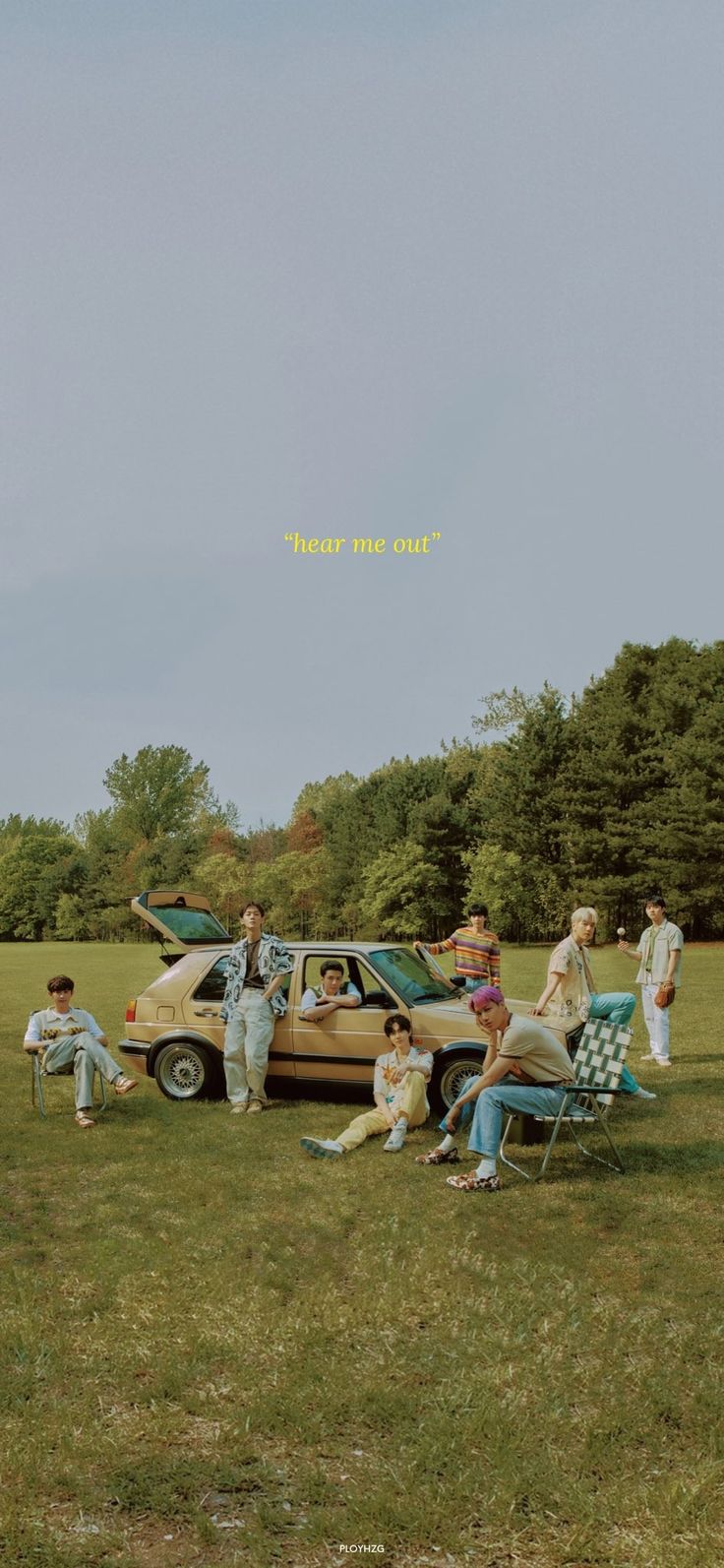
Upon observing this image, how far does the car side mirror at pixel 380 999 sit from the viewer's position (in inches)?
382

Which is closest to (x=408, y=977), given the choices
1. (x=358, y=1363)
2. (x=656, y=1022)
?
(x=656, y=1022)

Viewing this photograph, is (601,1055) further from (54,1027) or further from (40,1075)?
(40,1075)

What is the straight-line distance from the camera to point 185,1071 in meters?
10.8

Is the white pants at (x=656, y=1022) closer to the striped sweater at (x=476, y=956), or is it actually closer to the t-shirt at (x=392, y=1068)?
the striped sweater at (x=476, y=956)

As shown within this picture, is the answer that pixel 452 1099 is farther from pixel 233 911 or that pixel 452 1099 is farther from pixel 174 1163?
pixel 233 911

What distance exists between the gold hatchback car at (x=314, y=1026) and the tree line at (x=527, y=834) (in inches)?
1471

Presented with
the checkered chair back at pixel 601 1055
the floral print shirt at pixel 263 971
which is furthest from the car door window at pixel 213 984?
the checkered chair back at pixel 601 1055

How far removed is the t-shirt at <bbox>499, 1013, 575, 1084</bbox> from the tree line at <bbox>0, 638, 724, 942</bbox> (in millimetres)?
39044

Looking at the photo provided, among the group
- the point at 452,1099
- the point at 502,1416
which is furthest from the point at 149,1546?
the point at 452,1099

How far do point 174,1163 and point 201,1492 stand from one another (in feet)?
14.9

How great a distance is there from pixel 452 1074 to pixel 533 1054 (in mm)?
1642

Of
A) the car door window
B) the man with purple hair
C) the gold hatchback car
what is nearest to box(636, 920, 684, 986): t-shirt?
the gold hatchback car

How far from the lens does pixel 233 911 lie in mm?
74562

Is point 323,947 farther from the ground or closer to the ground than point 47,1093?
farther from the ground
